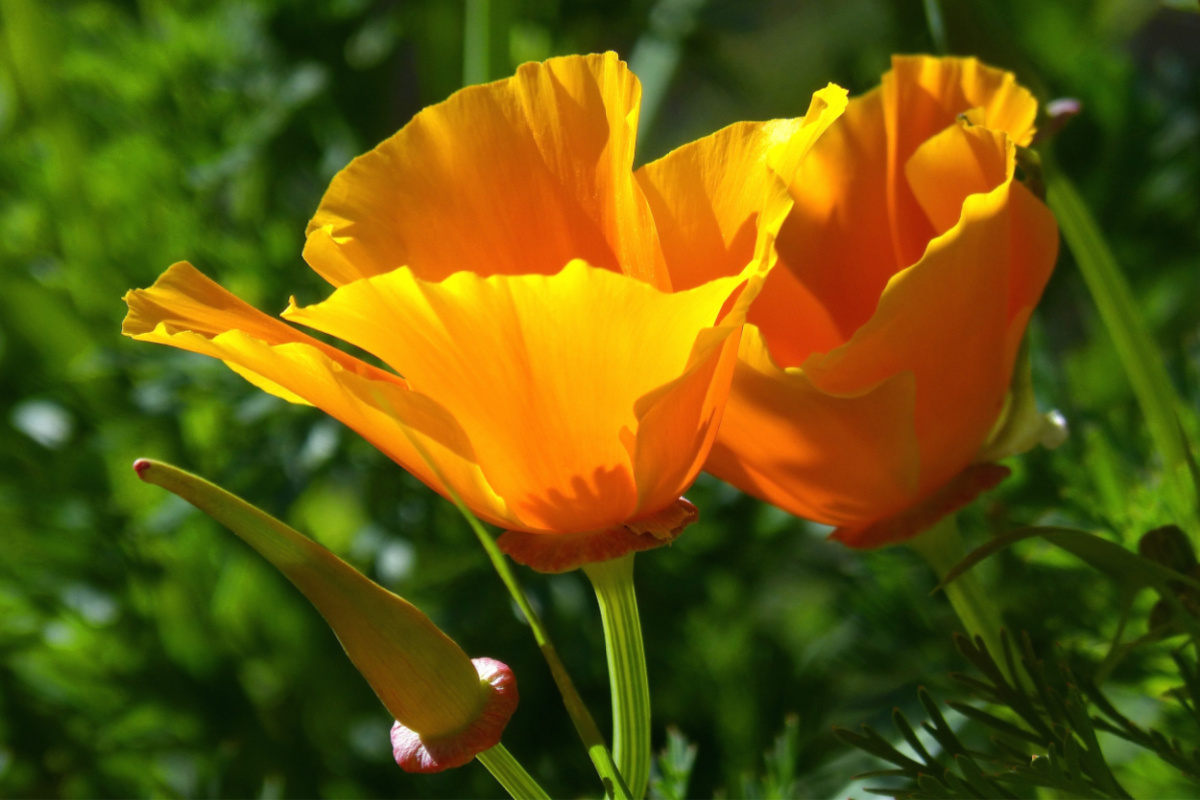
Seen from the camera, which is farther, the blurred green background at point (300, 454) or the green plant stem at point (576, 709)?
the blurred green background at point (300, 454)

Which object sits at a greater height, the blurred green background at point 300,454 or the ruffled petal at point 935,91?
the ruffled petal at point 935,91

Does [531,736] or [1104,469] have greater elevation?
[1104,469]

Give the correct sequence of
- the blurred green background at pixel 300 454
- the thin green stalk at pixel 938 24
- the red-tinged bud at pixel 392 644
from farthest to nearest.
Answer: the blurred green background at pixel 300 454 < the thin green stalk at pixel 938 24 < the red-tinged bud at pixel 392 644

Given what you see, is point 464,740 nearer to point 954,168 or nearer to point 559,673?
point 559,673

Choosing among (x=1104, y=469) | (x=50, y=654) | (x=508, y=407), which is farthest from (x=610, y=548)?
(x=50, y=654)

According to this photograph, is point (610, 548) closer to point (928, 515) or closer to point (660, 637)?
point (928, 515)

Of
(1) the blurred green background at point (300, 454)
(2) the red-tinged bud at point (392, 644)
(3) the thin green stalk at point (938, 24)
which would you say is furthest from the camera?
(1) the blurred green background at point (300, 454)

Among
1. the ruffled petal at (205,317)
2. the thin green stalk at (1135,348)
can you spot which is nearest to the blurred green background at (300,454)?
the thin green stalk at (1135,348)

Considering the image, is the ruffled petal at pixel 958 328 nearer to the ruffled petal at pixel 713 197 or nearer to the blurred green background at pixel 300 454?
the ruffled petal at pixel 713 197
